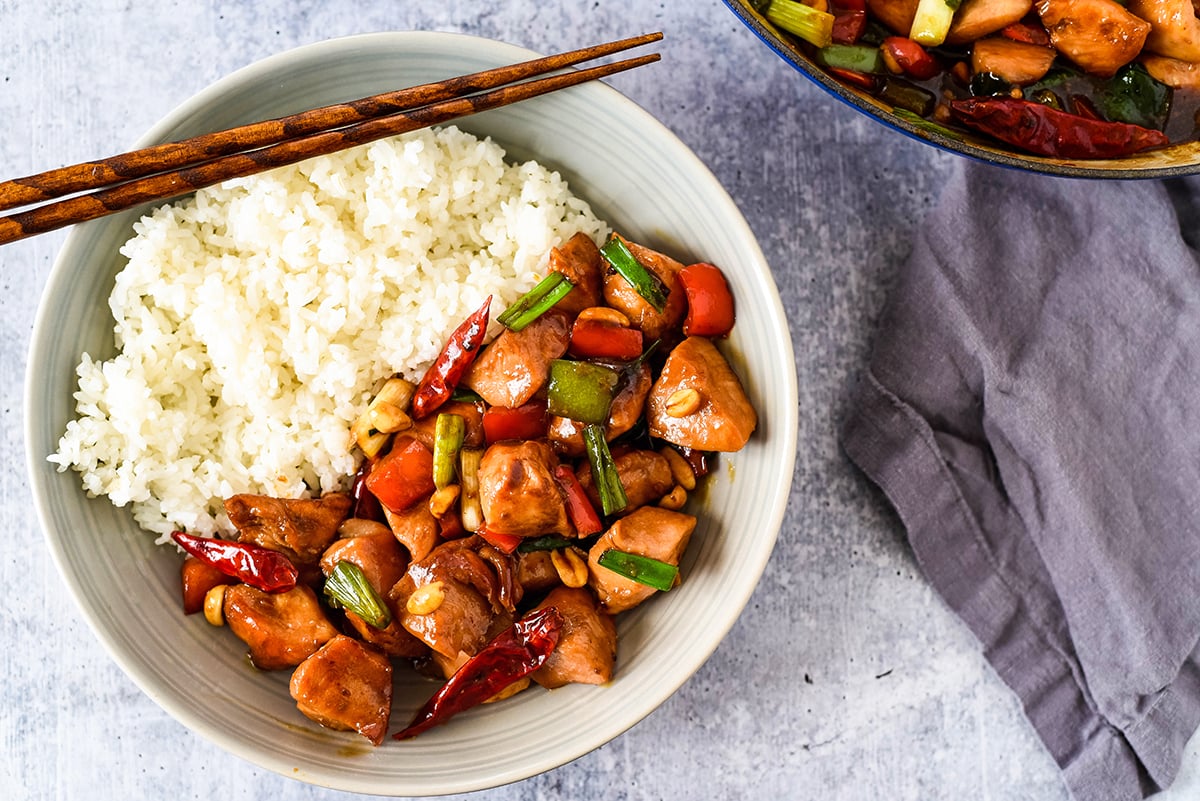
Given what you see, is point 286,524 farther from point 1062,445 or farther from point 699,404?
point 1062,445

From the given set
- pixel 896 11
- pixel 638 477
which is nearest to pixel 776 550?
pixel 638 477

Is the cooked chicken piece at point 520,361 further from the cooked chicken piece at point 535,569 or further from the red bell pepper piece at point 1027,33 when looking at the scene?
the red bell pepper piece at point 1027,33

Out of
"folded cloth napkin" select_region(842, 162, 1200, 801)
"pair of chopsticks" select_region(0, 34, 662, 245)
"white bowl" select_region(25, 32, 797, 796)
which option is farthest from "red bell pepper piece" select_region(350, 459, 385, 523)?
"folded cloth napkin" select_region(842, 162, 1200, 801)

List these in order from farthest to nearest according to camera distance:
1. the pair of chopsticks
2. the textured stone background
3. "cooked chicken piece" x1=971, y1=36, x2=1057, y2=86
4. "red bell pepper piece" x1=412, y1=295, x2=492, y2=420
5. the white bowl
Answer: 1. the textured stone background
2. "cooked chicken piece" x1=971, y1=36, x2=1057, y2=86
3. "red bell pepper piece" x1=412, y1=295, x2=492, y2=420
4. the white bowl
5. the pair of chopsticks

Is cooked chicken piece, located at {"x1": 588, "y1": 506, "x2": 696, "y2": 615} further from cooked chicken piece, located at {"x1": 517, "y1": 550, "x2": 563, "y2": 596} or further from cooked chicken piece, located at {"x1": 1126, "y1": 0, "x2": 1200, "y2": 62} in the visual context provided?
cooked chicken piece, located at {"x1": 1126, "y1": 0, "x2": 1200, "y2": 62}

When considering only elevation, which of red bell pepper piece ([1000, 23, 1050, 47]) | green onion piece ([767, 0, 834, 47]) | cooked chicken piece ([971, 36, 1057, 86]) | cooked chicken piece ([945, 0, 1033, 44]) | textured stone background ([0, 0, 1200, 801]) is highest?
green onion piece ([767, 0, 834, 47])

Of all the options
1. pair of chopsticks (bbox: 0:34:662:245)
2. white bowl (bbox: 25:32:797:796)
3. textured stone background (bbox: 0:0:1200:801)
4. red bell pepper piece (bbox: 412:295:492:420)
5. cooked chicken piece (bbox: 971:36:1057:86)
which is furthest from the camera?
textured stone background (bbox: 0:0:1200:801)

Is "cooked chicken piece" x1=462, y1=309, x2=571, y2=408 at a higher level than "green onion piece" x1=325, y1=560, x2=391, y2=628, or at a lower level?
higher
